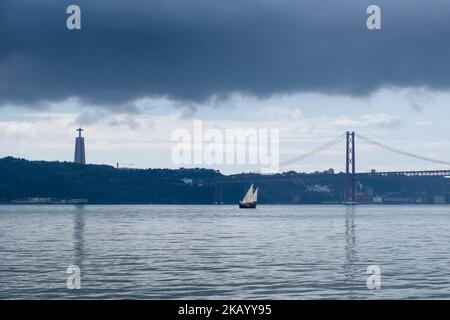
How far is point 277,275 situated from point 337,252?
40.8ft

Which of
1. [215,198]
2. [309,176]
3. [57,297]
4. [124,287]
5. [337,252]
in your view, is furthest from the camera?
[215,198]

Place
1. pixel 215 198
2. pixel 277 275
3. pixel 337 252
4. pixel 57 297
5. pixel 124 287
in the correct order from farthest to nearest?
pixel 215 198 < pixel 337 252 < pixel 277 275 < pixel 124 287 < pixel 57 297

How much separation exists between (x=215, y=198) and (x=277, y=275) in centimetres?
14943

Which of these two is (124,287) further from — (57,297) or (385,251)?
(385,251)

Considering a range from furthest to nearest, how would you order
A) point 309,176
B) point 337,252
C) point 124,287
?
point 309,176 → point 337,252 → point 124,287

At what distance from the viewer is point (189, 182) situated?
179750 millimetres

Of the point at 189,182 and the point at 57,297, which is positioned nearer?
the point at 57,297

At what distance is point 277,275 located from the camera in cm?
2756

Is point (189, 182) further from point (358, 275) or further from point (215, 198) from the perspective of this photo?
point (358, 275)

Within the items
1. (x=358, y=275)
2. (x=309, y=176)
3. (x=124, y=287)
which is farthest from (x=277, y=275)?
(x=309, y=176)
